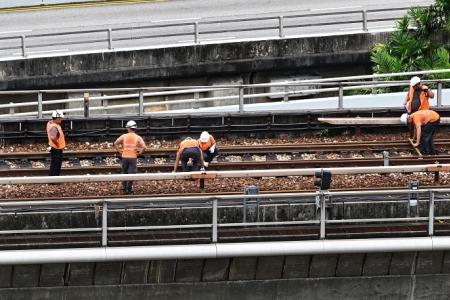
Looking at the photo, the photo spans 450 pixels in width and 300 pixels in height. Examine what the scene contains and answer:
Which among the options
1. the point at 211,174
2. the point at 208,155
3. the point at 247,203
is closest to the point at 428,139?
the point at 208,155

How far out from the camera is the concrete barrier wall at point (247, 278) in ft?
62.6

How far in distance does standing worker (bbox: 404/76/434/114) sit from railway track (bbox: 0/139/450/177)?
33.7 inches

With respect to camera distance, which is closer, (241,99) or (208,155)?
(208,155)

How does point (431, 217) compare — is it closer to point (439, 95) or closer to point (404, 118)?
point (404, 118)

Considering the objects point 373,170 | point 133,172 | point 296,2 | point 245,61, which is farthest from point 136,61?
point 373,170

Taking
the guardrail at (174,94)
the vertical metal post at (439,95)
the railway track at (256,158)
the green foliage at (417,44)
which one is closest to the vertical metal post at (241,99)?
the guardrail at (174,94)

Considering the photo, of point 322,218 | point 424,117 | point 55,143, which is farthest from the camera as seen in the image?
point 424,117

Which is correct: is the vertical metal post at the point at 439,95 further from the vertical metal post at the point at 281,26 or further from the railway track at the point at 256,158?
the vertical metal post at the point at 281,26

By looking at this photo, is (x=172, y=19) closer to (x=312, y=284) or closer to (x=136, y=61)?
(x=136, y=61)

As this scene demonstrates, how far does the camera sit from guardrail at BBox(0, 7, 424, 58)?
104 feet

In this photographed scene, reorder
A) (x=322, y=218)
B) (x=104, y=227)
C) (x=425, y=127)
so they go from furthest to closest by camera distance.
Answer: (x=425, y=127)
(x=322, y=218)
(x=104, y=227)

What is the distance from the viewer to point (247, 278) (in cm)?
1947

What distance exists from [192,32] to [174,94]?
243 cm

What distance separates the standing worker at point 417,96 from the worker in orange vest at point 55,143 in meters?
6.38
